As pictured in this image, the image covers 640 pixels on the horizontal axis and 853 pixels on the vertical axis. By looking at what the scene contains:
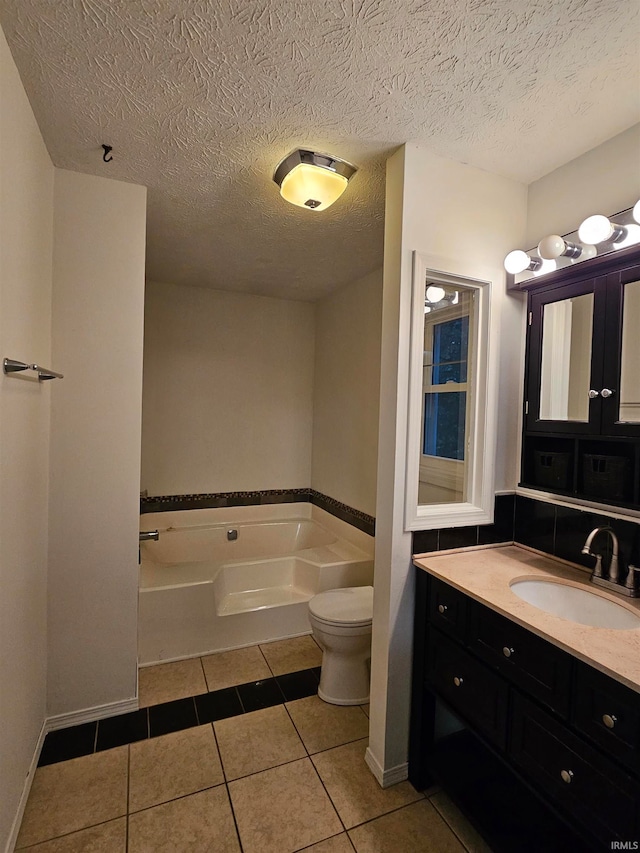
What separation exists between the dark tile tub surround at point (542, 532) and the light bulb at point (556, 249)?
0.96 m

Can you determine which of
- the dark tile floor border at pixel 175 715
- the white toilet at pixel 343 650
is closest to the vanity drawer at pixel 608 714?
the white toilet at pixel 343 650

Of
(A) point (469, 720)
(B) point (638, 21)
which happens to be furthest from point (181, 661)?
(B) point (638, 21)

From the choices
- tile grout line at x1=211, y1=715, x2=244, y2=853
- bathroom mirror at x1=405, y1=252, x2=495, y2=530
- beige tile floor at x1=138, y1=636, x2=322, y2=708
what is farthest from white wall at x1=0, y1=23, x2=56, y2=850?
bathroom mirror at x1=405, y1=252, x2=495, y2=530

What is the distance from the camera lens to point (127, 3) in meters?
1.02

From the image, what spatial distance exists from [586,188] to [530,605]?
1.54 m

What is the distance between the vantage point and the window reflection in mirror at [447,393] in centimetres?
176

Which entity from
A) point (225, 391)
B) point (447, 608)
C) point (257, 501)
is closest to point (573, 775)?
point (447, 608)

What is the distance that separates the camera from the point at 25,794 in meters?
1.50

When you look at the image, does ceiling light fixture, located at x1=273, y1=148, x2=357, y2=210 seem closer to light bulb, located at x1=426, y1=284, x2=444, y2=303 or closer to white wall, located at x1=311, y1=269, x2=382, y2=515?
light bulb, located at x1=426, y1=284, x2=444, y2=303

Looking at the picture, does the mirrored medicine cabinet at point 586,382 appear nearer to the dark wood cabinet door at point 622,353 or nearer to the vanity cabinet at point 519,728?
the dark wood cabinet door at point 622,353

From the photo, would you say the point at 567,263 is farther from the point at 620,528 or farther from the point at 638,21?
the point at 620,528

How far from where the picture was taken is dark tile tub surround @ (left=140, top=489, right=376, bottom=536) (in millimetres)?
3149

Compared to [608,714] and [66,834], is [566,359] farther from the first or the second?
[66,834]

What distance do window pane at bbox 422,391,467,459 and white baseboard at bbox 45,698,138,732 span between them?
1839 mm
